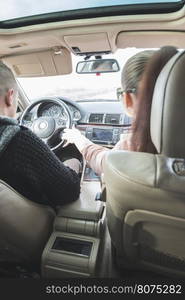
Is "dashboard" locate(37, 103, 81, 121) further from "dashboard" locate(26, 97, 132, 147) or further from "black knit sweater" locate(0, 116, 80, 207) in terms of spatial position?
"black knit sweater" locate(0, 116, 80, 207)

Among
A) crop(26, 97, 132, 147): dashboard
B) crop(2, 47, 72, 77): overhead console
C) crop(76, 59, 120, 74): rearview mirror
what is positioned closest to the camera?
crop(76, 59, 120, 74): rearview mirror

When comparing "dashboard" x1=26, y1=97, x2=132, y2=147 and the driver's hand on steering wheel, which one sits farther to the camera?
"dashboard" x1=26, y1=97, x2=132, y2=147

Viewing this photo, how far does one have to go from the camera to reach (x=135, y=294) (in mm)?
1302

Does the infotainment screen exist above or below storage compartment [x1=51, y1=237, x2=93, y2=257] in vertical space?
above

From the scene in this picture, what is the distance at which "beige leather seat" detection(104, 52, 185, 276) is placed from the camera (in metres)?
0.98

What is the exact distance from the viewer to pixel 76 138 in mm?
2346

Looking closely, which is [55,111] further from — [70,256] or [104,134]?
[70,256]

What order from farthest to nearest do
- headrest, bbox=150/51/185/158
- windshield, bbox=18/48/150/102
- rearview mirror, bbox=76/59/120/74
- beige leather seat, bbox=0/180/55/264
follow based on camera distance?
windshield, bbox=18/48/150/102, rearview mirror, bbox=76/59/120/74, beige leather seat, bbox=0/180/55/264, headrest, bbox=150/51/185/158

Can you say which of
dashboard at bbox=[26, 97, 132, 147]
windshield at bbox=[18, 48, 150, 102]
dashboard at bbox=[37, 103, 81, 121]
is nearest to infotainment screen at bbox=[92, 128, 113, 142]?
dashboard at bbox=[26, 97, 132, 147]

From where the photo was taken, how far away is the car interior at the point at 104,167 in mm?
1028

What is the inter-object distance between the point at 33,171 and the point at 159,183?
65 cm

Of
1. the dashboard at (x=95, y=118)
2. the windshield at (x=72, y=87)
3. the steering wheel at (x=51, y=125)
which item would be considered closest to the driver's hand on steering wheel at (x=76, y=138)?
the steering wheel at (x=51, y=125)

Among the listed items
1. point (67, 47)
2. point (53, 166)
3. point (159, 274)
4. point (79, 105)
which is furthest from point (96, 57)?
point (159, 274)

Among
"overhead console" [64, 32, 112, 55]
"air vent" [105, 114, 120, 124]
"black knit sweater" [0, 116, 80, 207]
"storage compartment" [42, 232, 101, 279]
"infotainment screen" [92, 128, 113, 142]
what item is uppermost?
"overhead console" [64, 32, 112, 55]
